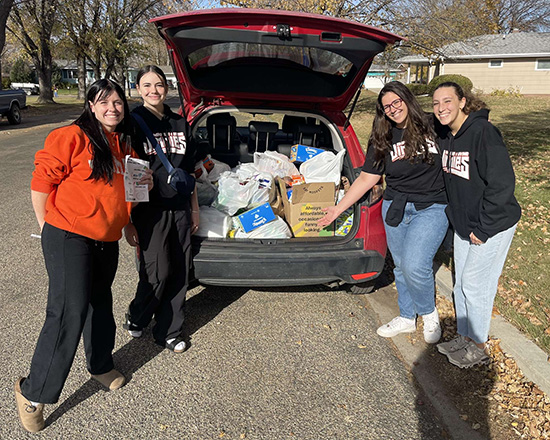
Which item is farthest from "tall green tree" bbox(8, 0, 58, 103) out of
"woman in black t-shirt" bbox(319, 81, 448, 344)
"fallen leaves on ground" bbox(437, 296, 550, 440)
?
"fallen leaves on ground" bbox(437, 296, 550, 440)

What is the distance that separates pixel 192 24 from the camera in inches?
111

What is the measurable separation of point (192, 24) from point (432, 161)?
173 cm

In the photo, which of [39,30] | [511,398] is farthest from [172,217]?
[39,30]

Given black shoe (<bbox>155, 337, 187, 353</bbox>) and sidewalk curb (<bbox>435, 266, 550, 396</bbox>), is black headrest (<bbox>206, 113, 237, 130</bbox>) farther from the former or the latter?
sidewalk curb (<bbox>435, 266, 550, 396</bbox>)

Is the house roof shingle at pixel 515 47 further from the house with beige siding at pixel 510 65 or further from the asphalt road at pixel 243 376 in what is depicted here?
the asphalt road at pixel 243 376

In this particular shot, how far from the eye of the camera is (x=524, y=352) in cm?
303

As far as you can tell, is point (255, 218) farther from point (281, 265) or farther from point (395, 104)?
point (395, 104)

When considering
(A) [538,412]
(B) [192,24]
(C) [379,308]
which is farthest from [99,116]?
(A) [538,412]

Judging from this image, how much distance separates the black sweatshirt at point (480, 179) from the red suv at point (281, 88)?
0.69m

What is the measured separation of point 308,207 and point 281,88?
1.09 m

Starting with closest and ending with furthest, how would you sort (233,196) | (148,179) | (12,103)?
1. (148,179)
2. (233,196)
3. (12,103)

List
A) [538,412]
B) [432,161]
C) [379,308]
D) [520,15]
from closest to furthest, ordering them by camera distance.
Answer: [538,412], [432,161], [379,308], [520,15]

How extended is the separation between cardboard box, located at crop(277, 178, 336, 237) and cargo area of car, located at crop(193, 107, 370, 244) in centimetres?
1

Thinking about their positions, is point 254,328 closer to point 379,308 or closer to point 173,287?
point 173,287
